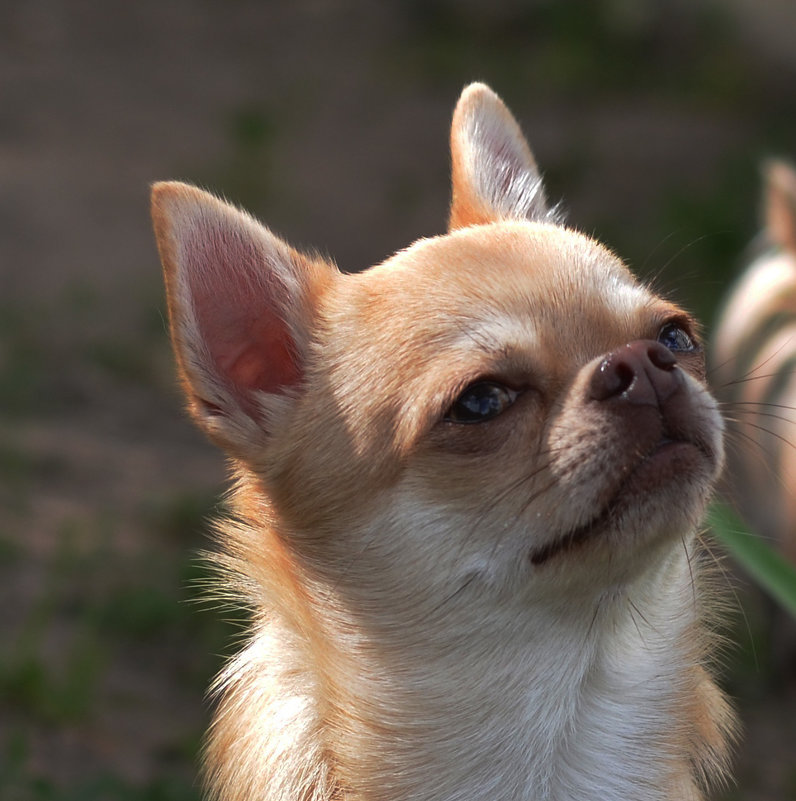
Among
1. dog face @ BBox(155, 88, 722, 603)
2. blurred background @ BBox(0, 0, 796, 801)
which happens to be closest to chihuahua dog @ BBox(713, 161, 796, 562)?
blurred background @ BBox(0, 0, 796, 801)

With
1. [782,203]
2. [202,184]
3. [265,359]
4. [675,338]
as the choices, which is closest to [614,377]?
[675,338]

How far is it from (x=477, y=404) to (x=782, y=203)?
4.14 metres

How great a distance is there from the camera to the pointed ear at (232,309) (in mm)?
2939

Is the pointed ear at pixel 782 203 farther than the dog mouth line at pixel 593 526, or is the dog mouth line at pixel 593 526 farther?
the pointed ear at pixel 782 203

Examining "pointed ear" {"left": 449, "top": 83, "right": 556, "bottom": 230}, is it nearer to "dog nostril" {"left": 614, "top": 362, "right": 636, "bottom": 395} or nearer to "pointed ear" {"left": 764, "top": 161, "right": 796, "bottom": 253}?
"dog nostril" {"left": 614, "top": 362, "right": 636, "bottom": 395}

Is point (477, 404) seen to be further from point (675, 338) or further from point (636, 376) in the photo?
point (675, 338)

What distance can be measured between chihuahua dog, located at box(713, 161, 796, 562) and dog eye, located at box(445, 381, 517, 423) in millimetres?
3099

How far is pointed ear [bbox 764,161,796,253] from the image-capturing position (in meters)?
6.35

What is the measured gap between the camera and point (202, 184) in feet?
31.0

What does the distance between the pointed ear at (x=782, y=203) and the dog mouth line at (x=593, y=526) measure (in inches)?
156

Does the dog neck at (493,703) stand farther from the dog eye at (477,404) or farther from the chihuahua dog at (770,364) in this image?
the chihuahua dog at (770,364)

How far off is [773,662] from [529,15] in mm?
8615

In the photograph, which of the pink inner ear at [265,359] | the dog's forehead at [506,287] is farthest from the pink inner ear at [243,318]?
the dog's forehead at [506,287]

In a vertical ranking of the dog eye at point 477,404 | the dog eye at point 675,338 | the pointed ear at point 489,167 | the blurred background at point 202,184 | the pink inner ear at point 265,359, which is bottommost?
the blurred background at point 202,184
